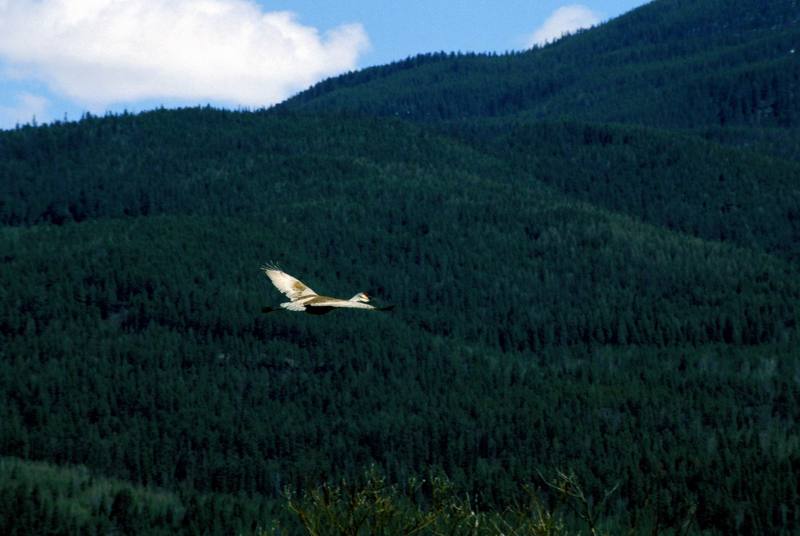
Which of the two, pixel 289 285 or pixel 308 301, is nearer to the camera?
pixel 308 301

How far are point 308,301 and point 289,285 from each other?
382 cm

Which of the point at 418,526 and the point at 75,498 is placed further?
the point at 75,498

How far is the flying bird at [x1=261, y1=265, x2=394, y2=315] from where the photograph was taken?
3203cm

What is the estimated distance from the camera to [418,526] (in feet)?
162

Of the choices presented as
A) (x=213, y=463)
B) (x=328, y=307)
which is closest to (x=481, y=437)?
(x=213, y=463)

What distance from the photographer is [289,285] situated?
38031mm

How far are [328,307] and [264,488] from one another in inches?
6475

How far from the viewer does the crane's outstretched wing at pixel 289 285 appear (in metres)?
36.5

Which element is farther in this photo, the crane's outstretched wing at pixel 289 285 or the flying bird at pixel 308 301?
the crane's outstretched wing at pixel 289 285

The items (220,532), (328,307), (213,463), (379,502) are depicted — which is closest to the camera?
(328,307)

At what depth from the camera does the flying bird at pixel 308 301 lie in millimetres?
32031

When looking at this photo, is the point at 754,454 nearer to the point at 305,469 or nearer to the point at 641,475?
the point at 641,475

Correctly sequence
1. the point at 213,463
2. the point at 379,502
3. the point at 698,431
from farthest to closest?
the point at 213,463 < the point at 698,431 < the point at 379,502

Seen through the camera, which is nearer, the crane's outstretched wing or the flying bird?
the flying bird
